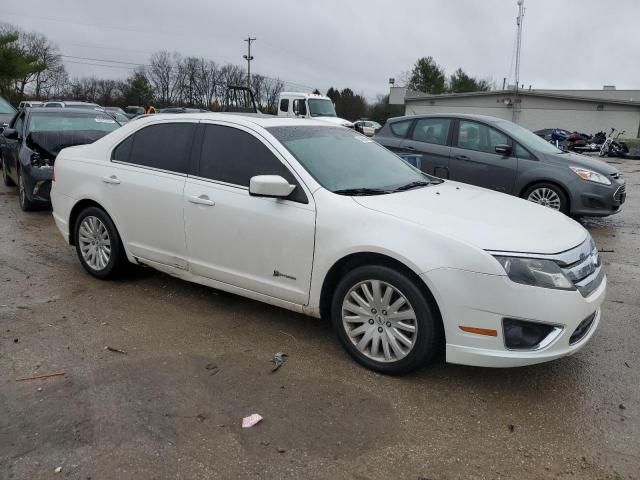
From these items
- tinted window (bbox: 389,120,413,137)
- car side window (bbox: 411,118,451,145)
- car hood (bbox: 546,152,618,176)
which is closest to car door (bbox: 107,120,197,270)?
car side window (bbox: 411,118,451,145)

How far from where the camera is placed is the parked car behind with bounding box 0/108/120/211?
782 cm

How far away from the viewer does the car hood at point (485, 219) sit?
121 inches

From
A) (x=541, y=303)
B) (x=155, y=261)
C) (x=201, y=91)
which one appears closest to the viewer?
(x=541, y=303)

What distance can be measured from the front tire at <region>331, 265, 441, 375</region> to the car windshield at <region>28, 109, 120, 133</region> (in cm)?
693

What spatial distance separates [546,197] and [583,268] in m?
4.92

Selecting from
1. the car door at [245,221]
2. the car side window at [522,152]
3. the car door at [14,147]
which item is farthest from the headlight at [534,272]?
the car door at [14,147]

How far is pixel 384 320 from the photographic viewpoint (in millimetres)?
3320

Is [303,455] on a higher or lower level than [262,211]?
lower

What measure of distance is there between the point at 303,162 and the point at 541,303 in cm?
183

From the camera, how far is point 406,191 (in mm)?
3902

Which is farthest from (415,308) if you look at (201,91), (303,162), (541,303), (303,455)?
(201,91)

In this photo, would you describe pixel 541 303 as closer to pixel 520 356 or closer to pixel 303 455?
pixel 520 356

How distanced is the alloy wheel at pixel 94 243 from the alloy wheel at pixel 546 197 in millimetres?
5801

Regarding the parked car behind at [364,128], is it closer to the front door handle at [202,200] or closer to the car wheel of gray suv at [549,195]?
the car wheel of gray suv at [549,195]
